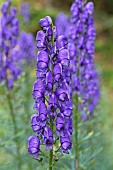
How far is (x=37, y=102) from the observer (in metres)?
3.68

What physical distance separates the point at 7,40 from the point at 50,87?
9.69 ft

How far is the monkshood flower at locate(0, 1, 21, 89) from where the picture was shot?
6.27 m

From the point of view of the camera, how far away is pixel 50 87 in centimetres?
356

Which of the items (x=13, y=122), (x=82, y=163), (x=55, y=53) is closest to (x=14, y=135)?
(x=13, y=122)

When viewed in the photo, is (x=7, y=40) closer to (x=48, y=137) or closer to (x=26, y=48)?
(x=26, y=48)

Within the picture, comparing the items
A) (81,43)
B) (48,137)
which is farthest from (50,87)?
(81,43)

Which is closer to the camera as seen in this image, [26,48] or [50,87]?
[50,87]

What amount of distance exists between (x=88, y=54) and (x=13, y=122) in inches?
65.5

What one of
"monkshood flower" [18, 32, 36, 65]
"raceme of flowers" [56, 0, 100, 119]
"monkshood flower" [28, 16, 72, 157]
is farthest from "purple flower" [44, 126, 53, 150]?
"monkshood flower" [18, 32, 36, 65]

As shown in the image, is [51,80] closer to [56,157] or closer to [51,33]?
[51,33]

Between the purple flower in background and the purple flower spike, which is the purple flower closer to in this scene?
the purple flower spike

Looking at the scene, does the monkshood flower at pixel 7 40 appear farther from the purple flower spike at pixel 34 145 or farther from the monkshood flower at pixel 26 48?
the purple flower spike at pixel 34 145

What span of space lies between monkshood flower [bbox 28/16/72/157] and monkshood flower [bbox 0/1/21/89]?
8.85ft

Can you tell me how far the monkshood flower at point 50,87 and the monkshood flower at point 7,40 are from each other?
8.85 feet
